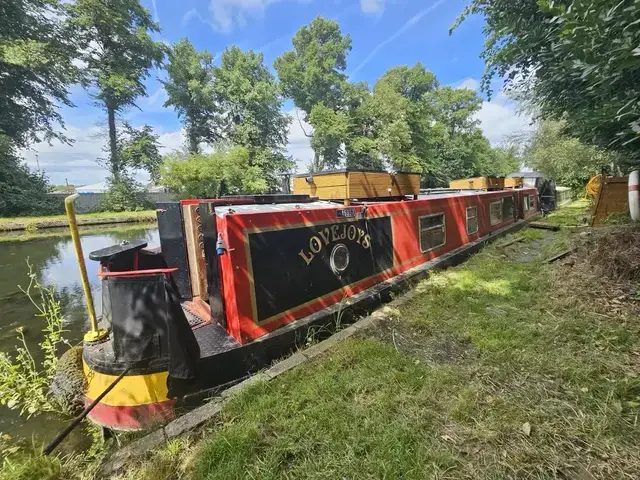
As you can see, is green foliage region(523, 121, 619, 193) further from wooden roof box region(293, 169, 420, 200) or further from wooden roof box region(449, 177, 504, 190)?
wooden roof box region(293, 169, 420, 200)

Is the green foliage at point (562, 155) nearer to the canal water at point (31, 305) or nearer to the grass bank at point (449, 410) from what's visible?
the grass bank at point (449, 410)

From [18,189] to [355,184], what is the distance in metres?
26.5

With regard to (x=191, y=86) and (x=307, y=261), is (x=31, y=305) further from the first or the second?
(x=191, y=86)

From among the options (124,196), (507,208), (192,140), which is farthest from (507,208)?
(192,140)

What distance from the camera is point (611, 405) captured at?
216 centimetres

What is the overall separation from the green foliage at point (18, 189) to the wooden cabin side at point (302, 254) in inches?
1034

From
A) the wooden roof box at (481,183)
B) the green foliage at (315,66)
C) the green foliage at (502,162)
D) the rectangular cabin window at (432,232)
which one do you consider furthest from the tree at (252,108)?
the green foliage at (502,162)

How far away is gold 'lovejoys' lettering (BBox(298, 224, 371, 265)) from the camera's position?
381cm

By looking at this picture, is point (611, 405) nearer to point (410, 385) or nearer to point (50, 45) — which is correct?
point (410, 385)

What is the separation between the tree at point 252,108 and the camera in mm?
28812

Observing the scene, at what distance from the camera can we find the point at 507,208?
436 inches

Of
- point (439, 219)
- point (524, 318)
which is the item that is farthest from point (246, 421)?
point (439, 219)

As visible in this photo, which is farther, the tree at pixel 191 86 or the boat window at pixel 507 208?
the tree at pixel 191 86

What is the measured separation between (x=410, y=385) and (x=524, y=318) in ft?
7.10
